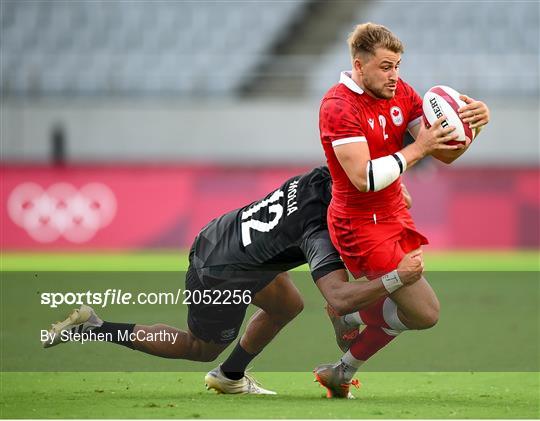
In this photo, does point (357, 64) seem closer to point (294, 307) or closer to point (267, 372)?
point (294, 307)

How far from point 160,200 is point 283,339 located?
990 cm

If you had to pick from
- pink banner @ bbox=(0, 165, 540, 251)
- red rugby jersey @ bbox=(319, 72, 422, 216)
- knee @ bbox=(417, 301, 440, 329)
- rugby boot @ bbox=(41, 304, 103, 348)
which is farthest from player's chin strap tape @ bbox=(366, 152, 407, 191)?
pink banner @ bbox=(0, 165, 540, 251)

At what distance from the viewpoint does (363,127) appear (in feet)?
20.2

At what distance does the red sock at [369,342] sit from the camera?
21.0 ft

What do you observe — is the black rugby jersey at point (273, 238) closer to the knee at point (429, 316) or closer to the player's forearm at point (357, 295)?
the player's forearm at point (357, 295)

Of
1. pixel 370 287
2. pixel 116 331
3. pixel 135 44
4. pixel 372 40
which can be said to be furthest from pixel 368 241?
pixel 135 44

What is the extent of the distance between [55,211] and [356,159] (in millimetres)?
11572

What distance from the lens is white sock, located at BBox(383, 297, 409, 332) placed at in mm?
6259

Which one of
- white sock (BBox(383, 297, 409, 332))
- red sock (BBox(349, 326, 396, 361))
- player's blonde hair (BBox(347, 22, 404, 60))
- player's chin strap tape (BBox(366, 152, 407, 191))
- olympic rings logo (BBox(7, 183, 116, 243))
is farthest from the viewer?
olympic rings logo (BBox(7, 183, 116, 243))

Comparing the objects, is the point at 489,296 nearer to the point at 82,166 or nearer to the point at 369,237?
the point at 369,237

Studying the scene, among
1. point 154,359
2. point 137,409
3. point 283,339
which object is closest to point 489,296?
point 283,339

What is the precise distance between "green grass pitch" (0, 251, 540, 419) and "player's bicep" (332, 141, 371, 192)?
1.24m

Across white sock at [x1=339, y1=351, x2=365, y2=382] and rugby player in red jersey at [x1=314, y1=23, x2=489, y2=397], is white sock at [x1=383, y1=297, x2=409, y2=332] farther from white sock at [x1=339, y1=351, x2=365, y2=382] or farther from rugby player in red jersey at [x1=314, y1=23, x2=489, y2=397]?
white sock at [x1=339, y1=351, x2=365, y2=382]

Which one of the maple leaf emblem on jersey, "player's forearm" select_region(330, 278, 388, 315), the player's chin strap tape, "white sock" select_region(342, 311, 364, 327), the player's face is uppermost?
the player's face
